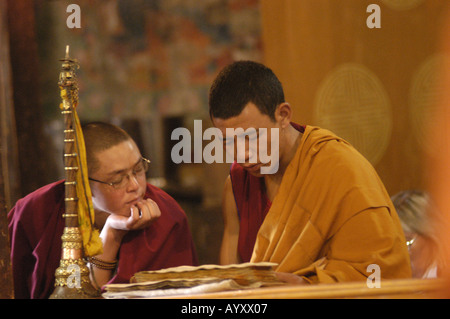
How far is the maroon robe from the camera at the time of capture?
2123 millimetres

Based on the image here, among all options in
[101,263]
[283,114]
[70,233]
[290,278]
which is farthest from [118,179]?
[290,278]

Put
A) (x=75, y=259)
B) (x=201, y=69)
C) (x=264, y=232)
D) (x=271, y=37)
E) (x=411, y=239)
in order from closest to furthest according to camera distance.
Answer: (x=75, y=259) → (x=264, y=232) → (x=411, y=239) → (x=271, y=37) → (x=201, y=69)

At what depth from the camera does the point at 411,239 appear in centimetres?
258

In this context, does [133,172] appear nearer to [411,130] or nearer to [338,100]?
[338,100]

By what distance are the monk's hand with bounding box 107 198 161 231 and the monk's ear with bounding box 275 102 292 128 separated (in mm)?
569

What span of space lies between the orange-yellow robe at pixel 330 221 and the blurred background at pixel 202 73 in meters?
0.96

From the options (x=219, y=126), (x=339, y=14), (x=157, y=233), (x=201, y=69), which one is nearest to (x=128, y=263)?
(x=157, y=233)

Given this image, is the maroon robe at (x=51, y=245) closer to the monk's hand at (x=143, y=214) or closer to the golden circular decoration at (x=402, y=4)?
the monk's hand at (x=143, y=214)

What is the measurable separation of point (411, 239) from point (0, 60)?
2.73 metres

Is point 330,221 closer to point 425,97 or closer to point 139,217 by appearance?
point 139,217

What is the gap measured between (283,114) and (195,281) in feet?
2.64

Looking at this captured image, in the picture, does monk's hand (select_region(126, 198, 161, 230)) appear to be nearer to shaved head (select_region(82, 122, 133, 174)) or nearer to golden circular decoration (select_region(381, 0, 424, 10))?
shaved head (select_region(82, 122, 133, 174))

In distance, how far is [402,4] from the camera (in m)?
3.53

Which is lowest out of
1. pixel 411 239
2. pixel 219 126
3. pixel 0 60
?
pixel 411 239
